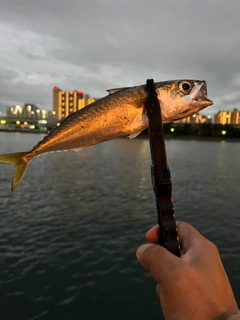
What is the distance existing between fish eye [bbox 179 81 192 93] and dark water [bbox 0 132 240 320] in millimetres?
10548

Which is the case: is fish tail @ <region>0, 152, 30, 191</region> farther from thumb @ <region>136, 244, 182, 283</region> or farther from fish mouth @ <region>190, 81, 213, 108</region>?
fish mouth @ <region>190, 81, 213, 108</region>

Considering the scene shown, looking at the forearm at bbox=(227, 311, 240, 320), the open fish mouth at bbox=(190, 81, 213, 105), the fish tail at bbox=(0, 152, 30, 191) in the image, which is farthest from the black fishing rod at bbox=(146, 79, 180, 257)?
the fish tail at bbox=(0, 152, 30, 191)

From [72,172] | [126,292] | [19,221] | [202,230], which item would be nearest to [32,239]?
[19,221]

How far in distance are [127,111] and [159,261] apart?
1.33 meters

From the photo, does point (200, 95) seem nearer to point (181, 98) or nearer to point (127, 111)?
point (181, 98)

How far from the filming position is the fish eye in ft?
9.06

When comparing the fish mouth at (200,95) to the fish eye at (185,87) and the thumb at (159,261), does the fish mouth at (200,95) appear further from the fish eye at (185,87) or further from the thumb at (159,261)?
the thumb at (159,261)

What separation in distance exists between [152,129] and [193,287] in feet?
4.40

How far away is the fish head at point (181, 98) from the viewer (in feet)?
9.02

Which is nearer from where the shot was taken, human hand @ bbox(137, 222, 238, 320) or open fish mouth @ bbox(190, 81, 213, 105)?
human hand @ bbox(137, 222, 238, 320)

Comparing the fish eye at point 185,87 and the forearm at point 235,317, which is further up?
the fish eye at point 185,87

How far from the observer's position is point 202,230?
20000 mm

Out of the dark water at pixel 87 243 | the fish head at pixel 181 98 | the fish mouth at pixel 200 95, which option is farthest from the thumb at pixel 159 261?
the dark water at pixel 87 243

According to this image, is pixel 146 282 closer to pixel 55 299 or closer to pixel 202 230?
pixel 55 299
